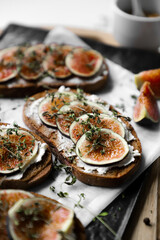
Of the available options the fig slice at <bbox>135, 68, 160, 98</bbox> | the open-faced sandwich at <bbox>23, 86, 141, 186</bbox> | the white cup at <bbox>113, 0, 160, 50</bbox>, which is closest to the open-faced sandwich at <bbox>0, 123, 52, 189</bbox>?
the open-faced sandwich at <bbox>23, 86, 141, 186</bbox>

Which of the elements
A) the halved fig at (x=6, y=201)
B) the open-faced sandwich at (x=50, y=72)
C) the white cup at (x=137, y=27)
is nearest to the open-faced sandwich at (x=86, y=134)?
the open-faced sandwich at (x=50, y=72)

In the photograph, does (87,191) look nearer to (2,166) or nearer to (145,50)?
(2,166)

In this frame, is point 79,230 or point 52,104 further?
point 52,104

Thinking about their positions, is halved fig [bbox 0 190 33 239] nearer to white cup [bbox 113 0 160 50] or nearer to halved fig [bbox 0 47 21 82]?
halved fig [bbox 0 47 21 82]

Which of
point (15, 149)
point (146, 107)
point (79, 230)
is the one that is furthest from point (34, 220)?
point (146, 107)

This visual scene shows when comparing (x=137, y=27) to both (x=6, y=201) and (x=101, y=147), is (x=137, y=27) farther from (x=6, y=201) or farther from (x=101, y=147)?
(x=6, y=201)

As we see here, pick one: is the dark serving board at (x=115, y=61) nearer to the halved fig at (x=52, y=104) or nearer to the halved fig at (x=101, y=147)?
the halved fig at (x=101, y=147)
